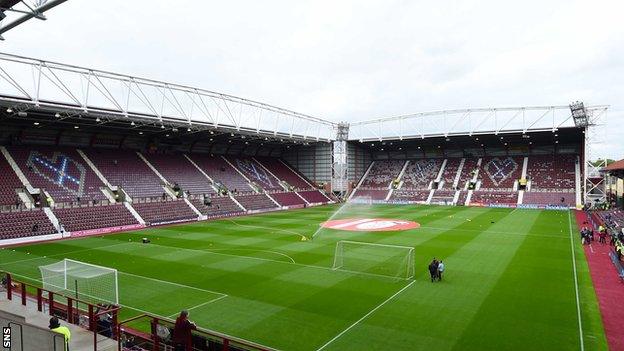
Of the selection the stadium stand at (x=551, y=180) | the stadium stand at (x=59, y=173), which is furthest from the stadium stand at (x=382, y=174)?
the stadium stand at (x=59, y=173)

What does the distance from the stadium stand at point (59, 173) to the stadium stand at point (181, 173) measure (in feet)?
31.5

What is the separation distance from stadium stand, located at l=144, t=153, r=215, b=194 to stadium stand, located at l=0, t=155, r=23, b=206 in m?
17.0

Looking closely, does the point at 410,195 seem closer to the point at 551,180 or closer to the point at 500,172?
the point at 500,172

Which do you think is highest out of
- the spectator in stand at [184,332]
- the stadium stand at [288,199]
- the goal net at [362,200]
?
the spectator in stand at [184,332]

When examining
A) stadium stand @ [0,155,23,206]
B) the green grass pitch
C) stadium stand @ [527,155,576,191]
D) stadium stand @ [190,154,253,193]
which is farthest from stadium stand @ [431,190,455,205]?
stadium stand @ [0,155,23,206]

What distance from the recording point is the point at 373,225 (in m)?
39.1

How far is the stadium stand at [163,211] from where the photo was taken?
4401 centimetres

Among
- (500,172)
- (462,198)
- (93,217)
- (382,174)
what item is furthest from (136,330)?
(382,174)

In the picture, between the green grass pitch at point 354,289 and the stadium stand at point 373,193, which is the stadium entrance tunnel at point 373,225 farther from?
the stadium stand at point 373,193

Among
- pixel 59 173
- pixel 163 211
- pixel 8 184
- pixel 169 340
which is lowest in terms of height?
pixel 163 211

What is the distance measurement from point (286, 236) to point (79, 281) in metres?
18.1

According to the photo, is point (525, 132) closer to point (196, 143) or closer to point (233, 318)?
point (196, 143)

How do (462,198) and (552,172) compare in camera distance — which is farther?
(462,198)

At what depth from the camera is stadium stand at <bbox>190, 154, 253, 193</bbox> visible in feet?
198
